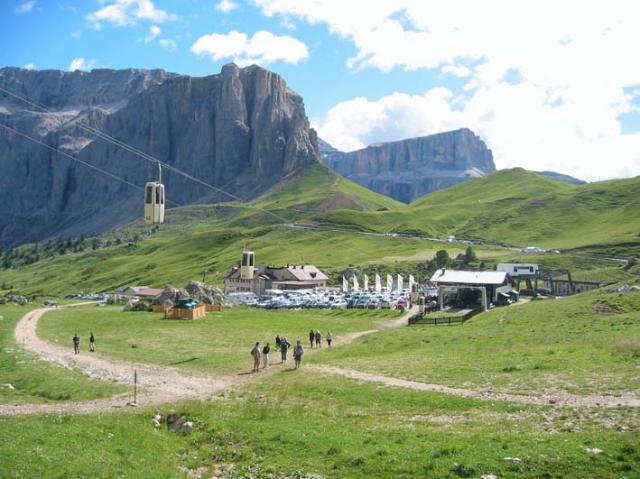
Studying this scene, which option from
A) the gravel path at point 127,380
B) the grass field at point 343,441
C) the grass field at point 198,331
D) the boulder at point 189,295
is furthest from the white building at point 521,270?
the grass field at point 343,441

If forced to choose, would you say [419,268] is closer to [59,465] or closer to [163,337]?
[163,337]

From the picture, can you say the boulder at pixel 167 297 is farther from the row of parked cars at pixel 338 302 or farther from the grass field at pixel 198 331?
the row of parked cars at pixel 338 302

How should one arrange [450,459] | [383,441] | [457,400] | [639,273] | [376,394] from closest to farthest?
[450,459]
[383,441]
[457,400]
[376,394]
[639,273]

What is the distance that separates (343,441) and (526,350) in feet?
69.5

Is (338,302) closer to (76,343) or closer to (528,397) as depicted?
(76,343)

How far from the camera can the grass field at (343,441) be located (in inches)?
Answer: 741

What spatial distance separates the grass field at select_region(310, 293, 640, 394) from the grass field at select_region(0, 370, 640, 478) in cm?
491

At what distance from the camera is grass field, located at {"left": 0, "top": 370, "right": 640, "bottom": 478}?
18.8 metres

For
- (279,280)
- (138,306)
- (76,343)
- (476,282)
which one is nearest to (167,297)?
(138,306)

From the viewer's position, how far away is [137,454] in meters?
22.2

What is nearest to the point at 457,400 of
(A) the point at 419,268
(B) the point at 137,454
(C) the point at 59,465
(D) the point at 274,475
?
(D) the point at 274,475

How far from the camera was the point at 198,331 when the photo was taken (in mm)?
61656

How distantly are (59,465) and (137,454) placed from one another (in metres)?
2.82

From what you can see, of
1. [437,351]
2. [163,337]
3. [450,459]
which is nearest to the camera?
[450,459]
